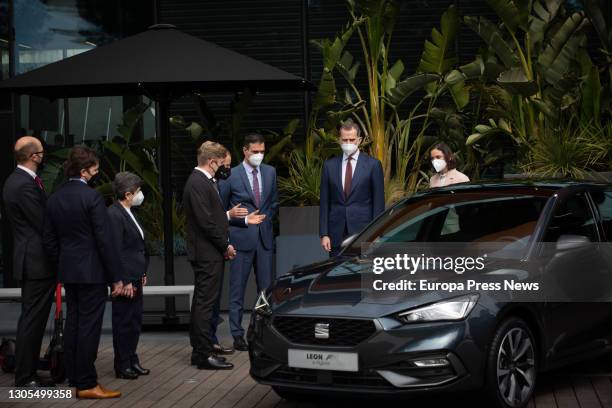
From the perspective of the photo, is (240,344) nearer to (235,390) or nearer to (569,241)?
(235,390)

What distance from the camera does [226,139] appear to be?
16781mm

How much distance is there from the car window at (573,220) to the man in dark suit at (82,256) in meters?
3.27

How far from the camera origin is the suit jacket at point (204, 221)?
9734 mm

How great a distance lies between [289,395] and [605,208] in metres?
2.96

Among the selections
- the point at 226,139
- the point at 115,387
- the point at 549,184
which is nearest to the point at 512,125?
the point at 226,139

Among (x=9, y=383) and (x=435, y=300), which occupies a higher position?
(x=435, y=300)

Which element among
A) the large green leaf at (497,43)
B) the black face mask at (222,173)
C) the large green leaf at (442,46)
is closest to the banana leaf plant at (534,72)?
the large green leaf at (497,43)

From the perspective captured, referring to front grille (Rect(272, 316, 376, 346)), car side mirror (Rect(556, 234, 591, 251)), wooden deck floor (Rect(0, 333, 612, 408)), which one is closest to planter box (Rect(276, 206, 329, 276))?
wooden deck floor (Rect(0, 333, 612, 408))

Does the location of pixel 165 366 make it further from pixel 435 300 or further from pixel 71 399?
pixel 435 300

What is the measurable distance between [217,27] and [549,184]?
30.0 feet

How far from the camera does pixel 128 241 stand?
9.62m

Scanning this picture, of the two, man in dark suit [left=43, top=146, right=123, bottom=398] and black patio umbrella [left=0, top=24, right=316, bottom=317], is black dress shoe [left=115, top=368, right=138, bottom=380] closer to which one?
man in dark suit [left=43, top=146, right=123, bottom=398]

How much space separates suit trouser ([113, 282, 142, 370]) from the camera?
9539 mm

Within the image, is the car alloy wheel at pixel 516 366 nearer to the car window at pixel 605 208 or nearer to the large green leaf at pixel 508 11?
the car window at pixel 605 208
